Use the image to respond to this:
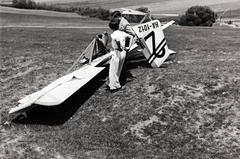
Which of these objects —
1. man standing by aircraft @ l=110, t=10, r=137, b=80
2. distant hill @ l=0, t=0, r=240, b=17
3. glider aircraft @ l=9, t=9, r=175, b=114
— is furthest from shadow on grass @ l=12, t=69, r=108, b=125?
distant hill @ l=0, t=0, r=240, b=17

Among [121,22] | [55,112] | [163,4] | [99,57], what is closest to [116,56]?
[121,22]

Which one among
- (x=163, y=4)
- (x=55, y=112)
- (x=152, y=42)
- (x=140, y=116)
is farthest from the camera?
(x=163, y=4)

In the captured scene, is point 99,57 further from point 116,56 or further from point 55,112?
point 55,112

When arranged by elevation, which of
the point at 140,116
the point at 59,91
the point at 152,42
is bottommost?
the point at 140,116

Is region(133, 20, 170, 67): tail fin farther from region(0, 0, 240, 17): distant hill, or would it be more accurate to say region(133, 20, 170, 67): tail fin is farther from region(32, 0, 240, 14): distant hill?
region(32, 0, 240, 14): distant hill

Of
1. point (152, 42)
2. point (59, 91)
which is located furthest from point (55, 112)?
point (152, 42)

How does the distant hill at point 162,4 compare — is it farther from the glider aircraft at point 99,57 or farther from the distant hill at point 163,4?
the glider aircraft at point 99,57

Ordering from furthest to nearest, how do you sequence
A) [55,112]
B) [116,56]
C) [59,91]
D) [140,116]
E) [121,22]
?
[121,22] → [116,56] → [55,112] → [59,91] → [140,116]

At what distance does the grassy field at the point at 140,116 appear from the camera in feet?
Answer: 22.4

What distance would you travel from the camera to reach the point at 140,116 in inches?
317

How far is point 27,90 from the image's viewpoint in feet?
34.5

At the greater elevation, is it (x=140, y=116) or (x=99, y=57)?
(x=99, y=57)

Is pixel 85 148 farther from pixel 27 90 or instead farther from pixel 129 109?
pixel 27 90

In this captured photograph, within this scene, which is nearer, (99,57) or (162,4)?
(99,57)
